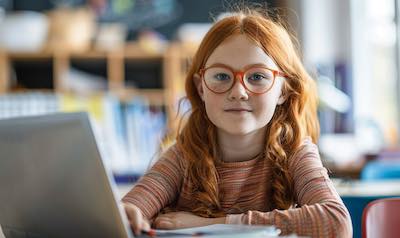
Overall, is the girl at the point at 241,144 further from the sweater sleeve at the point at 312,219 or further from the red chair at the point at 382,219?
the red chair at the point at 382,219

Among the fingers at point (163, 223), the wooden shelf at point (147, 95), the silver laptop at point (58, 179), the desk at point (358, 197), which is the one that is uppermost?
the silver laptop at point (58, 179)

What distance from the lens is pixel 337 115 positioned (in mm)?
5746

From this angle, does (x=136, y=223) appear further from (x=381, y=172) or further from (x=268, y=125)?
(x=381, y=172)

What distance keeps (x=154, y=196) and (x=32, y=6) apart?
5.06 m

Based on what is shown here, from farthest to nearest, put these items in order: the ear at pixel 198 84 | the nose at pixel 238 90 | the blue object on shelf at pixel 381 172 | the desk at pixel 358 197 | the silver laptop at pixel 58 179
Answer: the blue object on shelf at pixel 381 172 < the desk at pixel 358 197 < the ear at pixel 198 84 < the nose at pixel 238 90 < the silver laptop at pixel 58 179

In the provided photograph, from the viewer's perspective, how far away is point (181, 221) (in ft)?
4.03

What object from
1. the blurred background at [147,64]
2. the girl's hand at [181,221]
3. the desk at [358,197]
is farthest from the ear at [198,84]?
the blurred background at [147,64]

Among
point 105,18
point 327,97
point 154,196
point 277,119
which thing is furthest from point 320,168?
point 105,18

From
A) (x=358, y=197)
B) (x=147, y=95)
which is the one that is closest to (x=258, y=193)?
(x=358, y=197)

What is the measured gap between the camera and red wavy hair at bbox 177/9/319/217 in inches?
52.2

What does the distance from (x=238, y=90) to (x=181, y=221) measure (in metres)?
0.25

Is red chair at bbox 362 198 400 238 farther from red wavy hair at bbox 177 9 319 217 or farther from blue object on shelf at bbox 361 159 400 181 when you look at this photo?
blue object on shelf at bbox 361 159 400 181

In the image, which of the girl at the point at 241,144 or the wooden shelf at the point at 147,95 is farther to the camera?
the wooden shelf at the point at 147,95

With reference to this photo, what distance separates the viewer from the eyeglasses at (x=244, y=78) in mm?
1284
